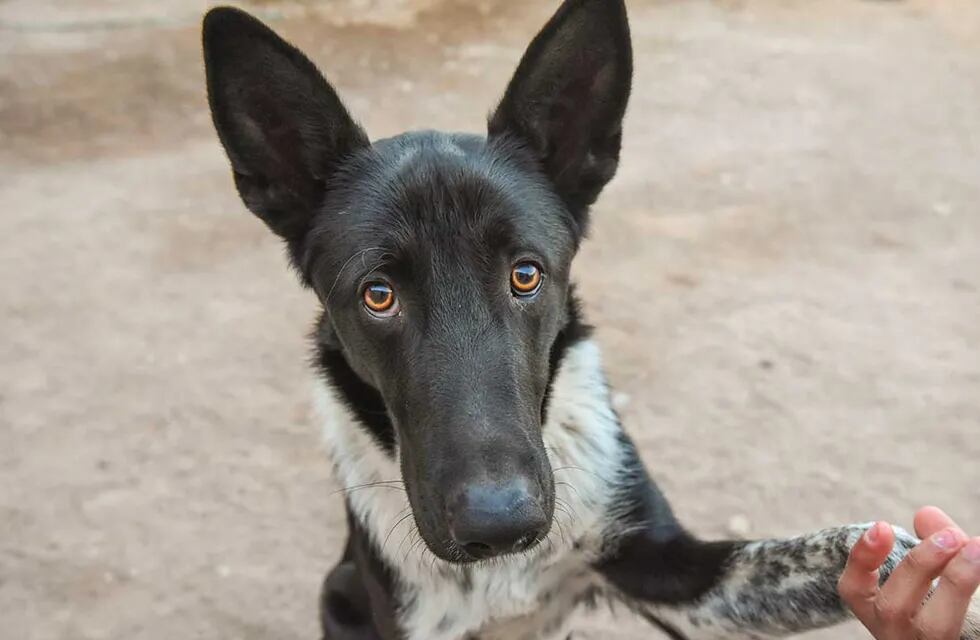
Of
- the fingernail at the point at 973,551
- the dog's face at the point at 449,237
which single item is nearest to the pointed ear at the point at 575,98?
the dog's face at the point at 449,237

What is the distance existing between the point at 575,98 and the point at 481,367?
0.80m

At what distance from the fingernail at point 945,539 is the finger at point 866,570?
3.5 inches

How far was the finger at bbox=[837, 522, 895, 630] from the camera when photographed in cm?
193

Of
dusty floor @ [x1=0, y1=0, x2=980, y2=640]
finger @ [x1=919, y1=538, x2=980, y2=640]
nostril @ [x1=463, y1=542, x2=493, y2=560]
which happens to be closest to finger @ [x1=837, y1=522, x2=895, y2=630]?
finger @ [x1=919, y1=538, x2=980, y2=640]

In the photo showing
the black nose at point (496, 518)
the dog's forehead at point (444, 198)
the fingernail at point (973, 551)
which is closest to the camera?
the fingernail at point (973, 551)

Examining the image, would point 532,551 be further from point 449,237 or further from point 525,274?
point 449,237

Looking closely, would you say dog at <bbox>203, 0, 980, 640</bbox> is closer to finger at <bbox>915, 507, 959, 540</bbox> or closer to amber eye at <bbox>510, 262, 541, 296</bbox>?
amber eye at <bbox>510, 262, 541, 296</bbox>

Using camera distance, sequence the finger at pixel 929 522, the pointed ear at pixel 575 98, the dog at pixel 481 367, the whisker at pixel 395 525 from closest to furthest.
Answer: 1. the finger at pixel 929 522
2. the dog at pixel 481 367
3. the pointed ear at pixel 575 98
4. the whisker at pixel 395 525

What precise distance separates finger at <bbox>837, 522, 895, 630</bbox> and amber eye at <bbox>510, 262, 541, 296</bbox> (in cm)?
89

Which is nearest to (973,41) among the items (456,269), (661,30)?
(661,30)

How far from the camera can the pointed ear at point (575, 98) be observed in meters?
2.40

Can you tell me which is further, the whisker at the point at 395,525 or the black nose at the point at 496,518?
the whisker at the point at 395,525

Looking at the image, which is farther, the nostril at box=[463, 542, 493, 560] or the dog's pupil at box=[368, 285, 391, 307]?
the dog's pupil at box=[368, 285, 391, 307]

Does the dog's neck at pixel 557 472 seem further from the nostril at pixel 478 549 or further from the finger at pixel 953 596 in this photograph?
the finger at pixel 953 596
